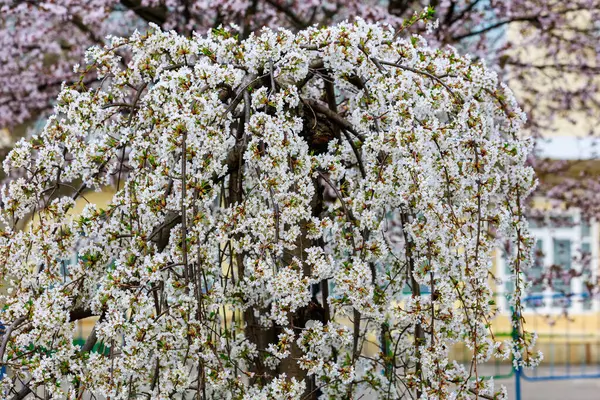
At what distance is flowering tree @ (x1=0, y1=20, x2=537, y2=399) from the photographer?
6.49 feet

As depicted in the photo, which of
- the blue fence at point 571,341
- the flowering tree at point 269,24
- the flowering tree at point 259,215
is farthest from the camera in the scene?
the blue fence at point 571,341

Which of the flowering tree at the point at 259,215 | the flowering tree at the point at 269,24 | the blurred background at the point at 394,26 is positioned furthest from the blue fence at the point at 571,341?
the flowering tree at the point at 259,215

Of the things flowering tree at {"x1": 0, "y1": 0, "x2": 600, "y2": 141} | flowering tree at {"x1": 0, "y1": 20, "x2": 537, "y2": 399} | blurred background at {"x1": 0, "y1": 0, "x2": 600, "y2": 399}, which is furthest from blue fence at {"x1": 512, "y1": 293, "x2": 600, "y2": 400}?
flowering tree at {"x1": 0, "y1": 20, "x2": 537, "y2": 399}

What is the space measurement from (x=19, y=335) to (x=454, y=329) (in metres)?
1.23

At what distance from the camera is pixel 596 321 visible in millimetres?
10930

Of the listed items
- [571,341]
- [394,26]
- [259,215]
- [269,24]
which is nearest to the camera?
[259,215]

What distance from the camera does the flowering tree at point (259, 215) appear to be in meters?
1.98

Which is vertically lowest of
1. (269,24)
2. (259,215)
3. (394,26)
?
(259,215)

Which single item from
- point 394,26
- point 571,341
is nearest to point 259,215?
point 394,26

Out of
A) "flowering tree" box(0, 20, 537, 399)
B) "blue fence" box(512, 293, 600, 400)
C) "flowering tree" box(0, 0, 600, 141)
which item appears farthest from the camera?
"blue fence" box(512, 293, 600, 400)

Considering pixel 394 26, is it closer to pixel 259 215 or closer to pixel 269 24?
pixel 269 24

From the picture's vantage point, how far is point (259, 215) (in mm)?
1978

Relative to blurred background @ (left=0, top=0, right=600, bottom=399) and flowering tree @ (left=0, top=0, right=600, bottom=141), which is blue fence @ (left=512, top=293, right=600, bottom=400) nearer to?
blurred background @ (left=0, top=0, right=600, bottom=399)

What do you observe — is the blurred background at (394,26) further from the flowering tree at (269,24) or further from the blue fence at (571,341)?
the blue fence at (571,341)
